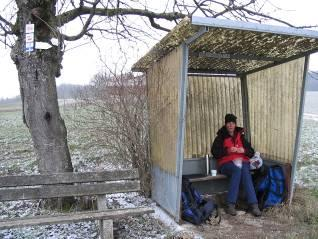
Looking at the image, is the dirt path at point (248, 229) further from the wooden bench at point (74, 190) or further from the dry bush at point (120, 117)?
the dry bush at point (120, 117)

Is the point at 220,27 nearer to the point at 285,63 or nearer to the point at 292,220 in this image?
the point at 285,63

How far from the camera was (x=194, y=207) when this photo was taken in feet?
17.0

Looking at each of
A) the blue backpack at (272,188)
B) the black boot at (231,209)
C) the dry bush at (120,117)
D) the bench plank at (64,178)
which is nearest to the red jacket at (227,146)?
the blue backpack at (272,188)

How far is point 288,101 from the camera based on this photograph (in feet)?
19.6

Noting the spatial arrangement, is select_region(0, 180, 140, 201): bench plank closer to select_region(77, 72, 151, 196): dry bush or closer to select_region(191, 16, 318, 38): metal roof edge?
select_region(77, 72, 151, 196): dry bush

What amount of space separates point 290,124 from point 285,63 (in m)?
0.94

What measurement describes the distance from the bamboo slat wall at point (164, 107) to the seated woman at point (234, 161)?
0.91m

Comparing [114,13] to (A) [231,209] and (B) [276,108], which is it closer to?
(B) [276,108]

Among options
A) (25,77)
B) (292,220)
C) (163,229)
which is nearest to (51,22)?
(25,77)

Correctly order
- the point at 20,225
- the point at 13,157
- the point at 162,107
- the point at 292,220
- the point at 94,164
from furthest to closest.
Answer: the point at 13,157 < the point at 94,164 < the point at 162,107 < the point at 292,220 < the point at 20,225

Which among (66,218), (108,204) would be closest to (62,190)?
(66,218)

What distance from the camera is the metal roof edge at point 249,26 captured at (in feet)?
12.9

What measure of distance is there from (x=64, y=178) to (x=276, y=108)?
3519 mm

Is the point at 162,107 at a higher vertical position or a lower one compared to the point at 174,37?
lower
